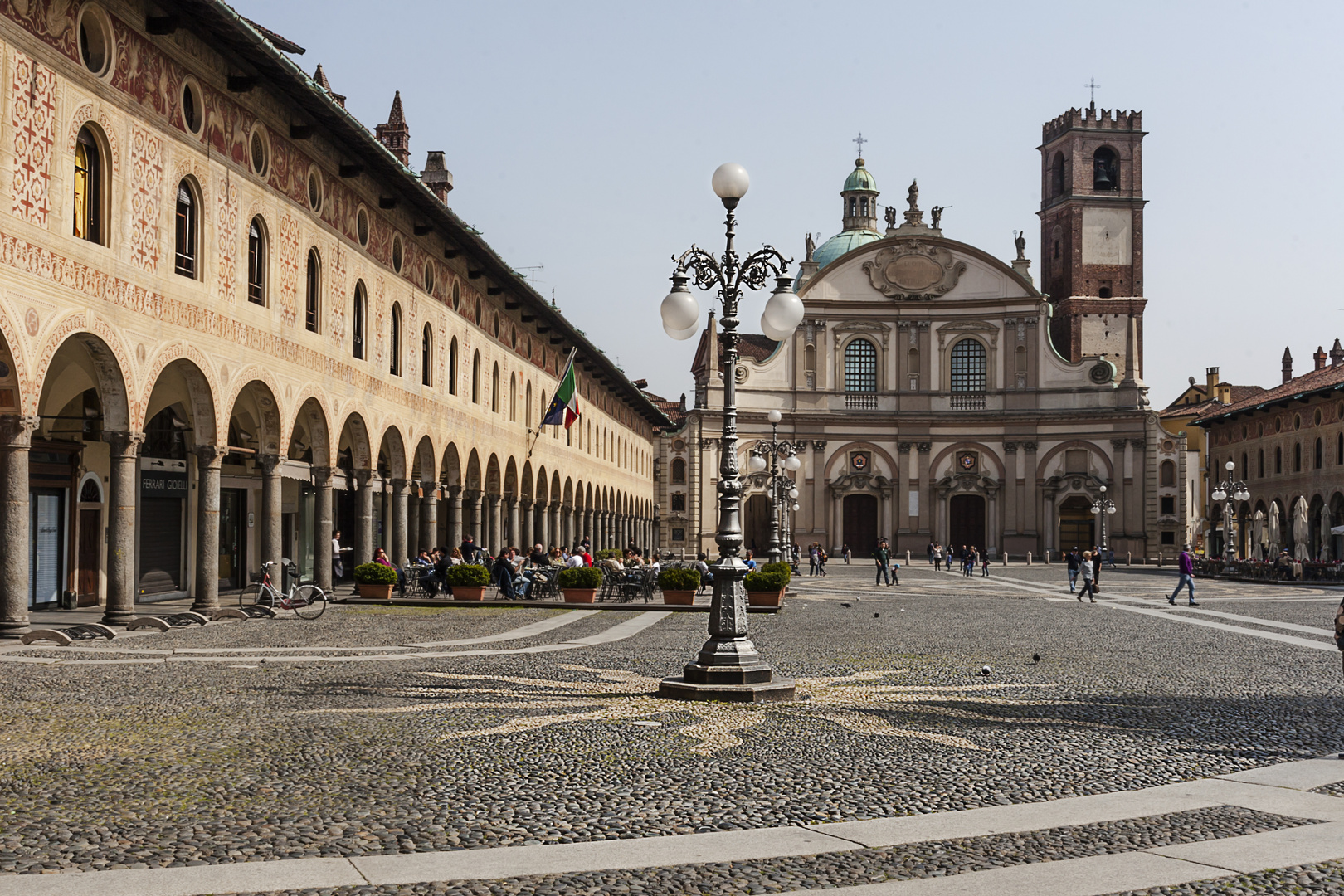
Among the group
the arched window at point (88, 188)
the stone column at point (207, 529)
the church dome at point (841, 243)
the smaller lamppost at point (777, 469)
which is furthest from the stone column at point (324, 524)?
the church dome at point (841, 243)

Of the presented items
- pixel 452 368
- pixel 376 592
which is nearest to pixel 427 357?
pixel 452 368

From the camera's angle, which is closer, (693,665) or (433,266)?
(693,665)

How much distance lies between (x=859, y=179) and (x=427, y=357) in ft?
251

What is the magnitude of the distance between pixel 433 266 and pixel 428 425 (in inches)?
153

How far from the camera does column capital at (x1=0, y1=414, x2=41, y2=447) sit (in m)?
15.9

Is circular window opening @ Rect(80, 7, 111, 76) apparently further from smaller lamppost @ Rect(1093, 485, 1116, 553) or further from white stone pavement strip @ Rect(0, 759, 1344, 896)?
smaller lamppost @ Rect(1093, 485, 1116, 553)

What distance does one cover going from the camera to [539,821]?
7219mm

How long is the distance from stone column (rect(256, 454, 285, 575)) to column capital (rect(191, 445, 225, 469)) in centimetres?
256

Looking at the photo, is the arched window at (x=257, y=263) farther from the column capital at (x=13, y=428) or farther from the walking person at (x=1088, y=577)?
the walking person at (x=1088, y=577)

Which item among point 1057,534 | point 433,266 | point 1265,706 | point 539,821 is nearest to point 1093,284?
point 1057,534

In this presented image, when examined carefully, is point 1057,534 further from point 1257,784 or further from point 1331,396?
point 1257,784

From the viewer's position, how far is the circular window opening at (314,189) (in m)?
24.3

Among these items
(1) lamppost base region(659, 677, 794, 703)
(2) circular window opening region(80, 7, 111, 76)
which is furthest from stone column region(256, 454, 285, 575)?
(1) lamppost base region(659, 677, 794, 703)

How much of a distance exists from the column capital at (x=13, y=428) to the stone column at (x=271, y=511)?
7.37 m
